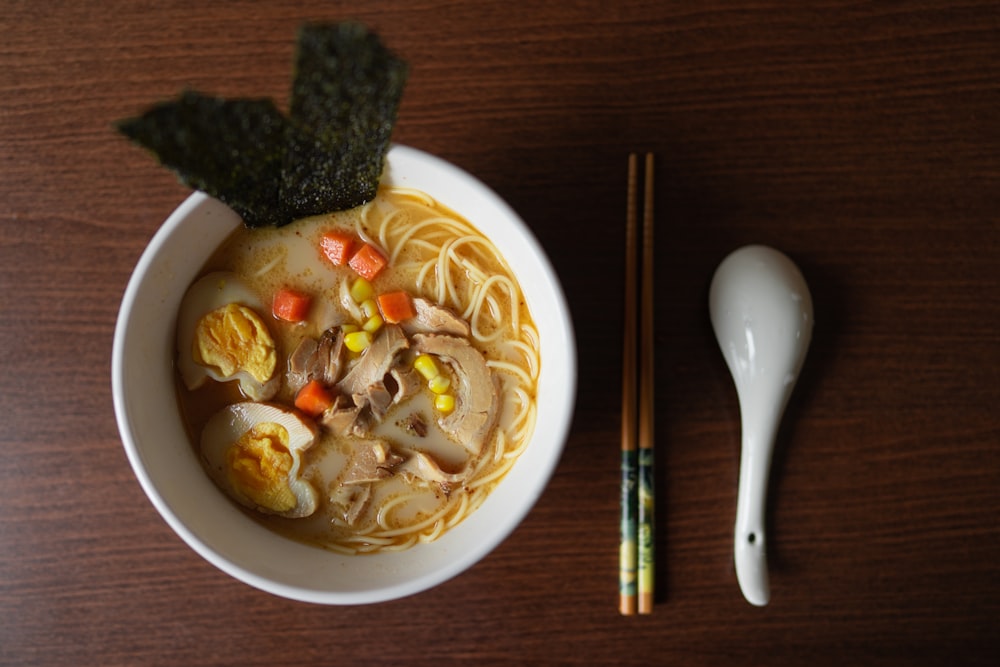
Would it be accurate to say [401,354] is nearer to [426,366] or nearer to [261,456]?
[426,366]

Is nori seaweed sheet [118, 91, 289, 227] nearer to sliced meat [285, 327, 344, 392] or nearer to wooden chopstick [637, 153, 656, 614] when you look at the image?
sliced meat [285, 327, 344, 392]

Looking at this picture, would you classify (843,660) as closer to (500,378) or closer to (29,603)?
(500,378)

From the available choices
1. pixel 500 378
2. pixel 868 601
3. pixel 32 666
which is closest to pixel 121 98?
pixel 500 378

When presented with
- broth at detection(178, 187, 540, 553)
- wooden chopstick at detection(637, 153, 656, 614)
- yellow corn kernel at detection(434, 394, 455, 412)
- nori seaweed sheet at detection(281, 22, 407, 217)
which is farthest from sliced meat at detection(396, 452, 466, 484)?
nori seaweed sheet at detection(281, 22, 407, 217)

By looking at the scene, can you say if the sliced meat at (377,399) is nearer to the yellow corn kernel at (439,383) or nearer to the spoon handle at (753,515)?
the yellow corn kernel at (439,383)

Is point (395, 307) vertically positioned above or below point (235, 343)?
above

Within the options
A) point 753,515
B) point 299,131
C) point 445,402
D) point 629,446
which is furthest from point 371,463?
point 753,515
